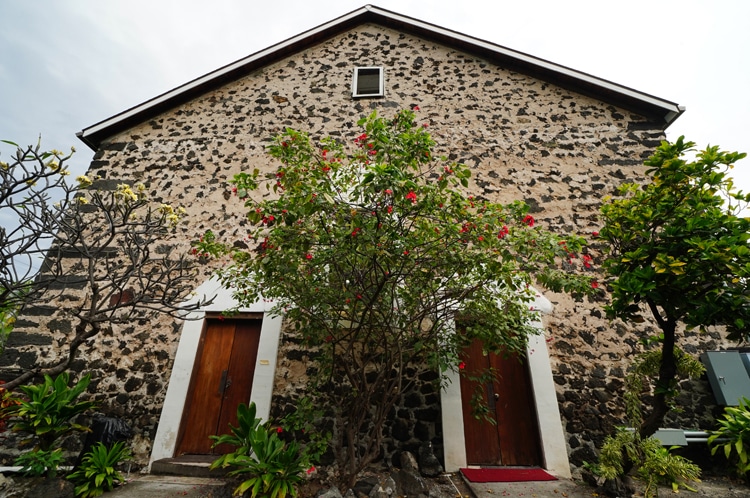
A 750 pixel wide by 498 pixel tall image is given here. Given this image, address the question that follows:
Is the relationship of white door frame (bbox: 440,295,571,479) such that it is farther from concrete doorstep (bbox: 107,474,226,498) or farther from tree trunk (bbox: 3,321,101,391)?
tree trunk (bbox: 3,321,101,391)

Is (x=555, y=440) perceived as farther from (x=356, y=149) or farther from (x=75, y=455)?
(x=75, y=455)

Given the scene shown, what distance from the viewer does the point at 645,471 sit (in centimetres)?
331

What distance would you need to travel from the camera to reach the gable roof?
6.30 metres

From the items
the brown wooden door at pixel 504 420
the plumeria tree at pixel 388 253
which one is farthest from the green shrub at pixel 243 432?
the brown wooden door at pixel 504 420

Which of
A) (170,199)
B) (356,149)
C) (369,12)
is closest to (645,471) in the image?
(356,149)

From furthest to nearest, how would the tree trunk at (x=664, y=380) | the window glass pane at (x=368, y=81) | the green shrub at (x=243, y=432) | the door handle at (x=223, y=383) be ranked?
the window glass pane at (x=368, y=81) < the door handle at (x=223, y=383) < the green shrub at (x=243, y=432) < the tree trunk at (x=664, y=380)

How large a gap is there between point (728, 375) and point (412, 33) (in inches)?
330

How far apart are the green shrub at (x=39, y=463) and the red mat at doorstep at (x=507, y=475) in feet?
15.7

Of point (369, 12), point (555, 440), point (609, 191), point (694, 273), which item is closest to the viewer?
point (694, 273)

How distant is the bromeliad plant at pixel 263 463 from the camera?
11.3 feet

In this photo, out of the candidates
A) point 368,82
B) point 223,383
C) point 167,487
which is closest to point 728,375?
point 223,383

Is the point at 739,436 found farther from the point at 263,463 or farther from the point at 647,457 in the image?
the point at 263,463

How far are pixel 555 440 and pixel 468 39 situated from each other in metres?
7.50

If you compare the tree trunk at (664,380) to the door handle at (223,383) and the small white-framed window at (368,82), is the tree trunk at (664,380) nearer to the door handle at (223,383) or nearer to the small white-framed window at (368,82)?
the door handle at (223,383)
